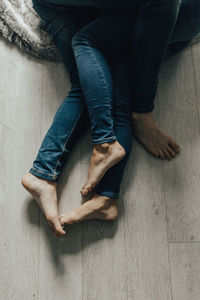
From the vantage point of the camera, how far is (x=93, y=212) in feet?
3.02

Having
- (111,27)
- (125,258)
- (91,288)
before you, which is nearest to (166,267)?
(125,258)

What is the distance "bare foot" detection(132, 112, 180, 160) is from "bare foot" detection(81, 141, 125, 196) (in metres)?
0.13

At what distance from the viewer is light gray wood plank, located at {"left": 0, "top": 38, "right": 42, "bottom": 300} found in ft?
3.04

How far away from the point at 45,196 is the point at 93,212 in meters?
0.16

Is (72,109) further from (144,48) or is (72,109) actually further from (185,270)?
(185,270)

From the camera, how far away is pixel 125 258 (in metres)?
0.94

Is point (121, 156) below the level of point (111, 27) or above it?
below

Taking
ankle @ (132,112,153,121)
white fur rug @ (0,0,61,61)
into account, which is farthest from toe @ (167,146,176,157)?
white fur rug @ (0,0,61,61)

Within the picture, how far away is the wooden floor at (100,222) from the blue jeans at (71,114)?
66 millimetres

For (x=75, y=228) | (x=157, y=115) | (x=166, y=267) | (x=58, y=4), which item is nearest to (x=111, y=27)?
(x=58, y=4)

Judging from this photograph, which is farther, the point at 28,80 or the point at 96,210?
the point at 28,80

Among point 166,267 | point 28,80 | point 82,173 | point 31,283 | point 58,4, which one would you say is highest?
point 58,4

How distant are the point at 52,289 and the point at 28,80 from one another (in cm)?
70

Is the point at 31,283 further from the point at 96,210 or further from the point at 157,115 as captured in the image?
the point at 157,115
